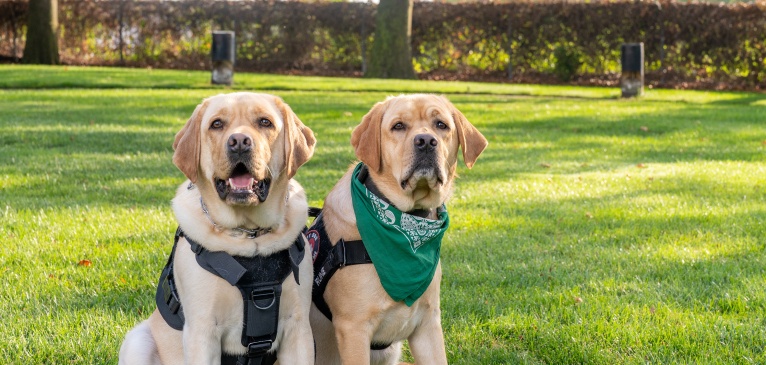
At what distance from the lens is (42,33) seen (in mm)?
26250

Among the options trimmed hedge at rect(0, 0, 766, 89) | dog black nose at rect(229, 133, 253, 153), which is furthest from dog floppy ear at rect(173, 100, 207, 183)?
trimmed hedge at rect(0, 0, 766, 89)

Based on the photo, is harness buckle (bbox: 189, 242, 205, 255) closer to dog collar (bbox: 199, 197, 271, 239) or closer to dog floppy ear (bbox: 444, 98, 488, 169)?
dog collar (bbox: 199, 197, 271, 239)

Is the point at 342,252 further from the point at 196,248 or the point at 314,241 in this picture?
the point at 196,248

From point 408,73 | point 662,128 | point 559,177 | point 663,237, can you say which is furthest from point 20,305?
point 408,73

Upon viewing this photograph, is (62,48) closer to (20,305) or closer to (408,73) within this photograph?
(408,73)

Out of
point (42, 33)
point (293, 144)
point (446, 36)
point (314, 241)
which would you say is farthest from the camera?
point (446, 36)

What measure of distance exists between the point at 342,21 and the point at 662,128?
15.3m

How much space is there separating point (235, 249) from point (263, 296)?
31cm

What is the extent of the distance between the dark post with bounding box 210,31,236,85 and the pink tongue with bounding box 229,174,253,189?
15561mm

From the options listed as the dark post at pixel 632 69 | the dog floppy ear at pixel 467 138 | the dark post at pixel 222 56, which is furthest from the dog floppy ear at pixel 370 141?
the dark post at pixel 632 69

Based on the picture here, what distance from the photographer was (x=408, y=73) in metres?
25.5

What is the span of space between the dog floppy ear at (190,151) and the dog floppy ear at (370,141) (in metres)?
0.81

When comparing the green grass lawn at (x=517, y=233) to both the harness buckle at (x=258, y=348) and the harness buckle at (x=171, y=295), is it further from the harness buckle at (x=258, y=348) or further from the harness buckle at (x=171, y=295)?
the harness buckle at (x=258, y=348)

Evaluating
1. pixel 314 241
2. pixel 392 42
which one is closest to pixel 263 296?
pixel 314 241
